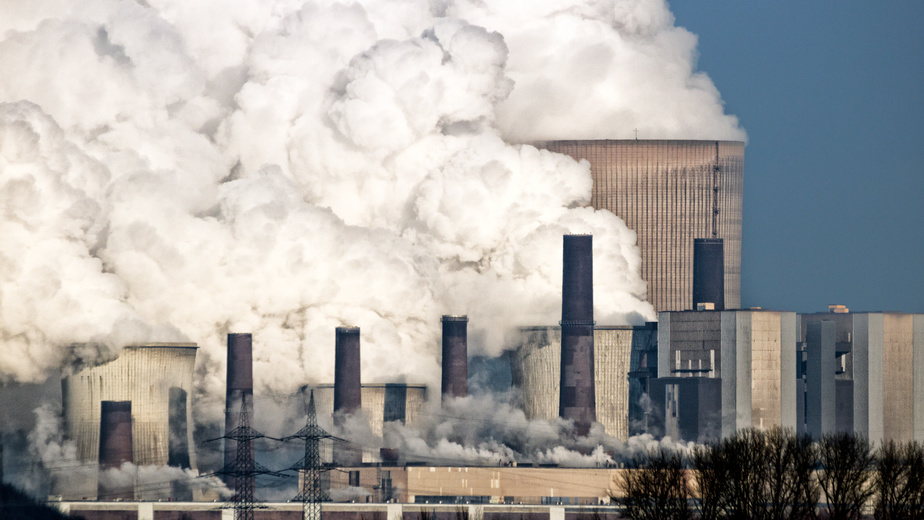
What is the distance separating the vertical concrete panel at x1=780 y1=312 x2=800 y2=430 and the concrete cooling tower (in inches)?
838

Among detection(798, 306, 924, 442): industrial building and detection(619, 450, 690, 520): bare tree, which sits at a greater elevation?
detection(798, 306, 924, 442): industrial building

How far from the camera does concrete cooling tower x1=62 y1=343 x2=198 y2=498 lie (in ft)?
277

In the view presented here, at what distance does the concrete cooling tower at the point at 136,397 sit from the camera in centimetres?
8431

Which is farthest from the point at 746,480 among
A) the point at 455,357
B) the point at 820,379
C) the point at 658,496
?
the point at 455,357

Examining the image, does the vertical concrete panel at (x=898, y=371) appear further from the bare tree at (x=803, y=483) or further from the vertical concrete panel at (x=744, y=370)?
the bare tree at (x=803, y=483)

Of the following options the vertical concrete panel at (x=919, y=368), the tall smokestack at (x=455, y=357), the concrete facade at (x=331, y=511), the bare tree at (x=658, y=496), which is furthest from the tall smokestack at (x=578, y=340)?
the bare tree at (x=658, y=496)

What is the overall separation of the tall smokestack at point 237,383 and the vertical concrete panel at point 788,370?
752 inches

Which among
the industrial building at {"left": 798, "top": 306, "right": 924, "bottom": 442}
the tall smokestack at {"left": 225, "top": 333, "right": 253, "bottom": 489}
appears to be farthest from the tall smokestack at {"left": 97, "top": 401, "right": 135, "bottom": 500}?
the industrial building at {"left": 798, "top": 306, "right": 924, "bottom": 442}

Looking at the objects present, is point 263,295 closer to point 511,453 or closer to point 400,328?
point 400,328

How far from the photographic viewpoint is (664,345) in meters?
86.9

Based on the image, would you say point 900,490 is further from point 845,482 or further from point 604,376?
Answer: point 604,376

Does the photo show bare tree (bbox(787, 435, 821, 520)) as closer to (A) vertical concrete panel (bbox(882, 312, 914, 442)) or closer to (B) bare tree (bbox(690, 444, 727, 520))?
(B) bare tree (bbox(690, 444, 727, 520))

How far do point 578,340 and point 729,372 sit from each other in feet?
20.1

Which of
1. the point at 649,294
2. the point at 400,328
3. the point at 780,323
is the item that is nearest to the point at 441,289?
the point at 400,328
